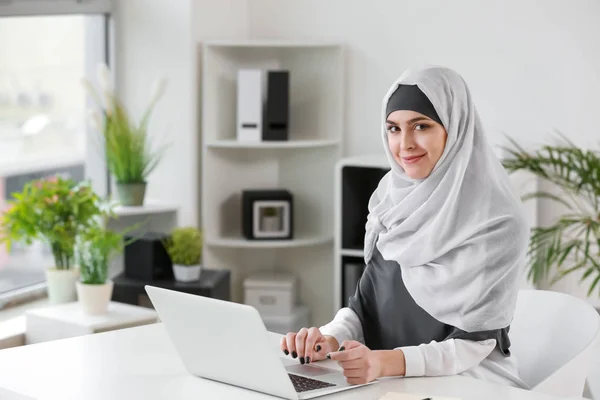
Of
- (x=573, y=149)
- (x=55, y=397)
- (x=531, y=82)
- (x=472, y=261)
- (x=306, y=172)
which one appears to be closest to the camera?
(x=55, y=397)

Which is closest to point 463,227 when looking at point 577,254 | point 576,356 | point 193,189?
point 576,356

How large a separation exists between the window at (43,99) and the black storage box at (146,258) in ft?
1.17

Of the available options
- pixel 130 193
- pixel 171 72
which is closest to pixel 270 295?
pixel 130 193

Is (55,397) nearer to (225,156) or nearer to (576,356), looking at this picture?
(576,356)

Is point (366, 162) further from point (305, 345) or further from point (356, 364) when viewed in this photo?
point (356, 364)

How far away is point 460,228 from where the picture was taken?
2.18 metres

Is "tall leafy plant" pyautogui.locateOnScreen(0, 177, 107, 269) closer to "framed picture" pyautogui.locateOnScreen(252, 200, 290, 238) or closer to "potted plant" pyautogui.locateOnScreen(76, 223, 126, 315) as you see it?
"potted plant" pyautogui.locateOnScreen(76, 223, 126, 315)

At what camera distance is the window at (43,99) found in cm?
398

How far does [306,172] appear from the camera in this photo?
4.78 meters

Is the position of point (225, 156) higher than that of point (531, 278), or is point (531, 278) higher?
point (225, 156)

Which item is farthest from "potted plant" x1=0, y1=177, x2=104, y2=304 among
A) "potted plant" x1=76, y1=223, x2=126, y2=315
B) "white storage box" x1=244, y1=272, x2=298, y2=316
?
"white storage box" x1=244, y1=272, x2=298, y2=316

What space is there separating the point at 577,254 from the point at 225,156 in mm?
1695

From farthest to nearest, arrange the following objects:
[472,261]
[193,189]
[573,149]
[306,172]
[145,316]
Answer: [306,172], [193,189], [573,149], [145,316], [472,261]

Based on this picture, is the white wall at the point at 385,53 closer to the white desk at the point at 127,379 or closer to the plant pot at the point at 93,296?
the plant pot at the point at 93,296
